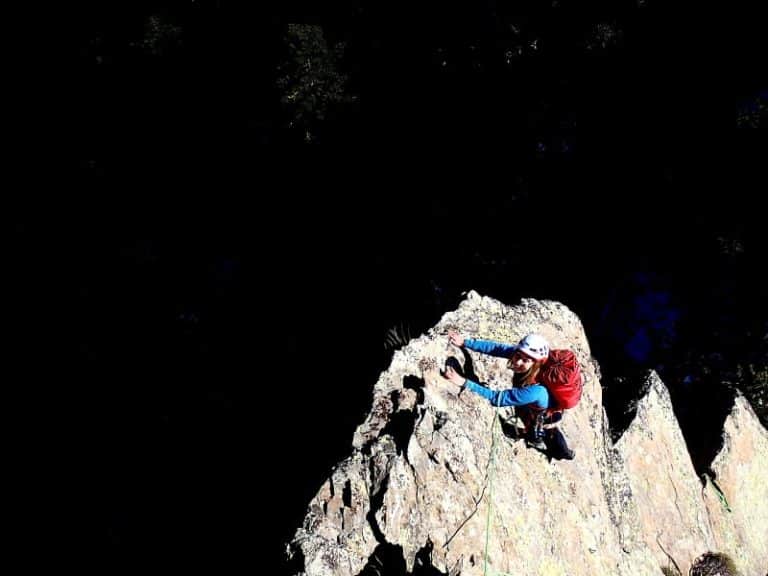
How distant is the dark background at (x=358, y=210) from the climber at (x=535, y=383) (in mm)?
14385

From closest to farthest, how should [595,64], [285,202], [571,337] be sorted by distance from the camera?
[571,337] < [595,64] < [285,202]

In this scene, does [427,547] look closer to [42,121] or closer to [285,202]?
[285,202]

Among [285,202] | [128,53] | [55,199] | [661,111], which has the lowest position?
[55,199]

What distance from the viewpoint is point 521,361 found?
940 centimetres

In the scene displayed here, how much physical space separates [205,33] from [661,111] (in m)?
15.5

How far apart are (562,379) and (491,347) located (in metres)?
0.91

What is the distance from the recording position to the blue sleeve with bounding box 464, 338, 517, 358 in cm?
961

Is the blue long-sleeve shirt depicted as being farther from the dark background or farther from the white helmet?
the dark background

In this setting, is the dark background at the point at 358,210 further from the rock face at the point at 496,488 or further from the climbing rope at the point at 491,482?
the climbing rope at the point at 491,482

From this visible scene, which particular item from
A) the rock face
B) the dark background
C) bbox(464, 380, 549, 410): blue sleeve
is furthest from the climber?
the dark background

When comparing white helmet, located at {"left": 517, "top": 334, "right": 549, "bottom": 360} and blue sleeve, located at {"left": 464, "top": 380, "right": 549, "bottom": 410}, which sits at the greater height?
white helmet, located at {"left": 517, "top": 334, "right": 549, "bottom": 360}

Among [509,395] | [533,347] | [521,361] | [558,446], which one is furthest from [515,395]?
[558,446]

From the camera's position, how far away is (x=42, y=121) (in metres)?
30.5

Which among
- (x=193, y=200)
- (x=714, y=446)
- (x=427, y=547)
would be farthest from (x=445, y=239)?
(x=427, y=547)
